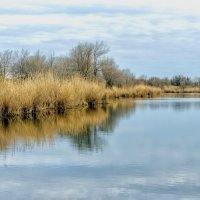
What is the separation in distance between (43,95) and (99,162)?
38.5 feet

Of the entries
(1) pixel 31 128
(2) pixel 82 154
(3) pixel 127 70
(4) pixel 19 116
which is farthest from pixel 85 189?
(3) pixel 127 70

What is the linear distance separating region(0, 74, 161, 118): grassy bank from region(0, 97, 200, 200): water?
9.52ft

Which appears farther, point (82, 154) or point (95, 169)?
point (82, 154)

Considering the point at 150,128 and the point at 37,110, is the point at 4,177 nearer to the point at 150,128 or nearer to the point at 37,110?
the point at 150,128

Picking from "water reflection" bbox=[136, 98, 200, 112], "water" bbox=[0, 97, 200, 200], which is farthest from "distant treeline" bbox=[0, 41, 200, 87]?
"water" bbox=[0, 97, 200, 200]

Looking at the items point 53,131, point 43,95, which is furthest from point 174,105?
point 53,131

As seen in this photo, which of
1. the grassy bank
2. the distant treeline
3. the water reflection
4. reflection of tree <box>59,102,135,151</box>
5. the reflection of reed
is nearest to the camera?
reflection of tree <box>59,102,135,151</box>

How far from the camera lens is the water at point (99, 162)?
244 inches

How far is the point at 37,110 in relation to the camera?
19.1m

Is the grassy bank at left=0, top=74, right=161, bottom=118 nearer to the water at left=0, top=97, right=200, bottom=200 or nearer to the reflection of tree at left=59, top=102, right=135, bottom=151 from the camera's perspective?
the water at left=0, top=97, right=200, bottom=200

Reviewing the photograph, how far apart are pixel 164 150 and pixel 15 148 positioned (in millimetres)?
3096

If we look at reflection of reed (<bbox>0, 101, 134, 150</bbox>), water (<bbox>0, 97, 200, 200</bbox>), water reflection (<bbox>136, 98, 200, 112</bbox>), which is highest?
water reflection (<bbox>136, 98, 200, 112</bbox>)

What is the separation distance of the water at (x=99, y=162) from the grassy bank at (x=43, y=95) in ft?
9.52

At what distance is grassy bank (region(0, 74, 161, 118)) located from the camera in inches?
657
